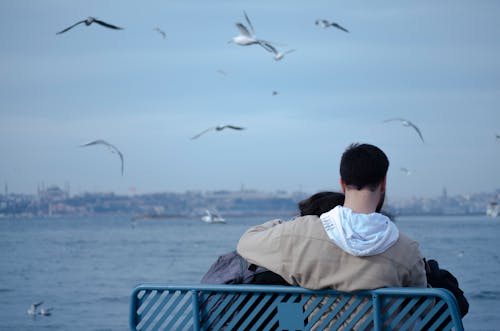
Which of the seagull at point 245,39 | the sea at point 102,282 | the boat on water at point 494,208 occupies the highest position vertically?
the seagull at point 245,39

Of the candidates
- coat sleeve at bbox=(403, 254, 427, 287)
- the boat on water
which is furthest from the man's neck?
the boat on water

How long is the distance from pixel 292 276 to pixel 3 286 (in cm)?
2900

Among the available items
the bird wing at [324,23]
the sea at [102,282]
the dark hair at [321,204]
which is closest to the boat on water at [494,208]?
the sea at [102,282]

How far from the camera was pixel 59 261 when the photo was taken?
46656 mm

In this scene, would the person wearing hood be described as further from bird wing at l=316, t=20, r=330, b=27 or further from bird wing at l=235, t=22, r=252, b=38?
bird wing at l=316, t=20, r=330, b=27

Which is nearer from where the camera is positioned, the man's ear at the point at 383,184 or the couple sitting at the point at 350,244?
the couple sitting at the point at 350,244

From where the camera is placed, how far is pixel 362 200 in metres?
3.35

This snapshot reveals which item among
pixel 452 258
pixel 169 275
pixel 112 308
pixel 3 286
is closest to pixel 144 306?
pixel 112 308

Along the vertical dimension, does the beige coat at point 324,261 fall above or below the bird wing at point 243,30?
above

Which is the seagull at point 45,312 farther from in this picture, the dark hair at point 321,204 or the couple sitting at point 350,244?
the couple sitting at point 350,244

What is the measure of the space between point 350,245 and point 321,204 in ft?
1.39

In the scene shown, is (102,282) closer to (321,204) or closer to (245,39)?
(245,39)

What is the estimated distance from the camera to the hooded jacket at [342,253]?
10.7 feet

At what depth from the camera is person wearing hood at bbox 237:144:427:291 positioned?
10.7 feet
